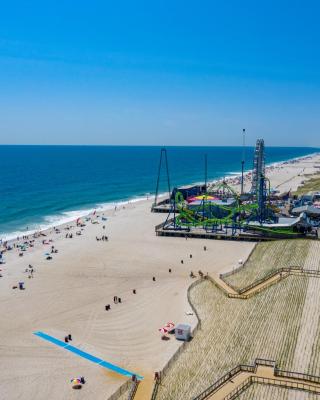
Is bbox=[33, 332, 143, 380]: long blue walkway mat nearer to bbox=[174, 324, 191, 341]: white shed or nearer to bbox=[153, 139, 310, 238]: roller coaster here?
bbox=[174, 324, 191, 341]: white shed

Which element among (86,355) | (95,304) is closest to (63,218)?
(95,304)

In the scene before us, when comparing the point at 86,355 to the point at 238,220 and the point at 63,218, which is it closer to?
the point at 238,220

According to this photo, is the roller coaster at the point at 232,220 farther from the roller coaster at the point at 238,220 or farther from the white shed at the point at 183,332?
the white shed at the point at 183,332

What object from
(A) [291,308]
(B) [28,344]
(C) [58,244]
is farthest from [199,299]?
(C) [58,244]

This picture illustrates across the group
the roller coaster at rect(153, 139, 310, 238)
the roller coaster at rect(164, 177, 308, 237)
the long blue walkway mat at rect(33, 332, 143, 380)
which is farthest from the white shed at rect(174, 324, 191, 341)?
the roller coaster at rect(164, 177, 308, 237)

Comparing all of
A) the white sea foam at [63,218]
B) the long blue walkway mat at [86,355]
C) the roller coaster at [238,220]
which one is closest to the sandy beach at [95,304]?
the long blue walkway mat at [86,355]
